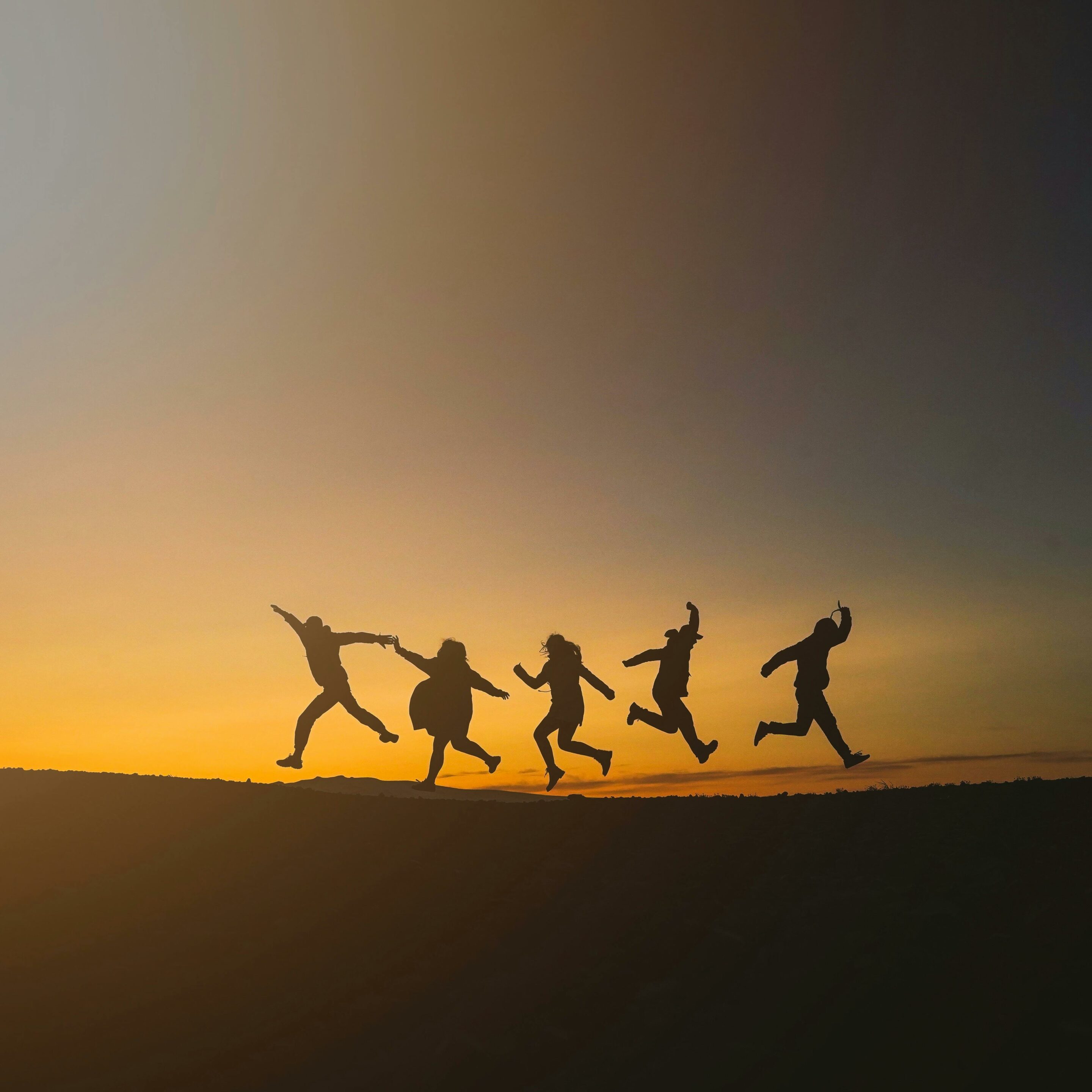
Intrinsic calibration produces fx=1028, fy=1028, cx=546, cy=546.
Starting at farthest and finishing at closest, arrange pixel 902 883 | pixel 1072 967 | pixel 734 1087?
1. pixel 902 883
2. pixel 1072 967
3. pixel 734 1087

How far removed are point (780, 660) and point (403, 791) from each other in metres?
6.05

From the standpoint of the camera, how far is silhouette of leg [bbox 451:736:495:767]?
16.2 metres

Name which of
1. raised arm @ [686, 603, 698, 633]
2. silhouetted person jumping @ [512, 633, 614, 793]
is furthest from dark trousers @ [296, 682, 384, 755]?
raised arm @ [686, 603, 698, 633]

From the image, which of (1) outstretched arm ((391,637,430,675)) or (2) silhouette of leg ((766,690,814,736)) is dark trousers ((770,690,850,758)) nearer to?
(2) silhouette of leg ((766,690,814,736))

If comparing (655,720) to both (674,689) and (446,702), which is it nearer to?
(674,689)

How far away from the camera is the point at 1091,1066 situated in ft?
20.3

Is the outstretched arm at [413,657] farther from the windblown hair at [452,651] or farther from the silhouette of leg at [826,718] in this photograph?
the silhouette of leg at [826,718]

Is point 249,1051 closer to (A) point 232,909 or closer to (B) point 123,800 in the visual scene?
(A) point 232,909

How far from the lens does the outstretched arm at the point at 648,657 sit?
643 inches

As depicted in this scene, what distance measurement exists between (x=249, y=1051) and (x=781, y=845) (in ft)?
17.3

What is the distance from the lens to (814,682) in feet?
49.6

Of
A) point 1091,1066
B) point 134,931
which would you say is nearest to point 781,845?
point 1091,1066

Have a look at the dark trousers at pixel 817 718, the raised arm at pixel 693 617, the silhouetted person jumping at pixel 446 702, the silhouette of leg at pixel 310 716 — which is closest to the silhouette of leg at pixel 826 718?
the dark trousers at pixel 817 718

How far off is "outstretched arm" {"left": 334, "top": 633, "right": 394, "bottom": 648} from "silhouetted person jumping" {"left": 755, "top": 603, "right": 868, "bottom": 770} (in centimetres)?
602
